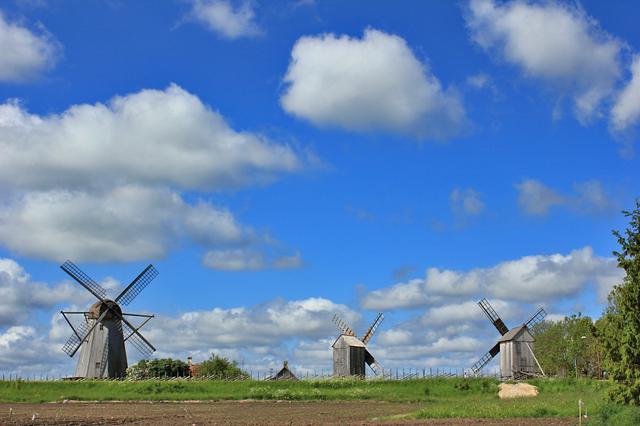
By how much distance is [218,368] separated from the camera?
9644cm

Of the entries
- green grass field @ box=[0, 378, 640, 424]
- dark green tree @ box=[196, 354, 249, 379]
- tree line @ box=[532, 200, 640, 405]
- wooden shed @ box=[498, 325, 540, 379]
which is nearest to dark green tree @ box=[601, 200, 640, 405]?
tree line @ box=[532, 200, 640, 405]

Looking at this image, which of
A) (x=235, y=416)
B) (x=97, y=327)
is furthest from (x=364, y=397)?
(x=97, y=327)

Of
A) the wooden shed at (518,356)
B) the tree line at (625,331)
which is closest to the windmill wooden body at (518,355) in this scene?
the wooden shed at (518,356)

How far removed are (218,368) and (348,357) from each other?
838 inches

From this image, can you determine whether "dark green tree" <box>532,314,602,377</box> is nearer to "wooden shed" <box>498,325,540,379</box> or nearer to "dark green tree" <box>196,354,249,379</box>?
"wooden shed" <box>498,325,540,379</box>

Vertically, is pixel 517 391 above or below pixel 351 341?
below

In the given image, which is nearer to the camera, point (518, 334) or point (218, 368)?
point (518, 334)

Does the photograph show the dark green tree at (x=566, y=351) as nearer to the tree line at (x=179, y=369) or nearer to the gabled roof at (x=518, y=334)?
the gabled roof at (x=518, y=334)

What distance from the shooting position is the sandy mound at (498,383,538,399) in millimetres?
57312

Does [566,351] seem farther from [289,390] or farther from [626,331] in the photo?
[626,331]

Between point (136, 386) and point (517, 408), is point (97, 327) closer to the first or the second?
point (136, 386)

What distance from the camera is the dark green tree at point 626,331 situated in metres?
24.7

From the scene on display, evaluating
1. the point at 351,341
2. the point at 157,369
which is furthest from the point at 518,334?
the point at 157,369

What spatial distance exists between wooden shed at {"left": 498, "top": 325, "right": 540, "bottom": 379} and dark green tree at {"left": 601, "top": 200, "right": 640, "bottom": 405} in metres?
54.9
